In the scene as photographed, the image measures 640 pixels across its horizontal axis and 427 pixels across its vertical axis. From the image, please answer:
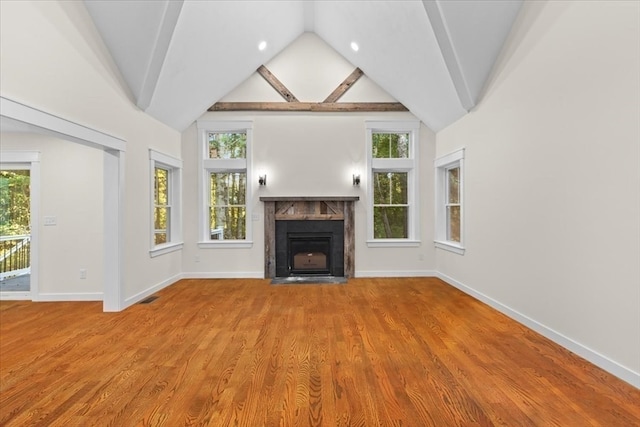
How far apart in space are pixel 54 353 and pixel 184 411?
171cm

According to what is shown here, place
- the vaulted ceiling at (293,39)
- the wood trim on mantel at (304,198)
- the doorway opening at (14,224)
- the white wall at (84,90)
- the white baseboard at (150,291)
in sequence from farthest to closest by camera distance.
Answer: the wood trim on mantel at (304,198) → the doorway opening at (14,224) → the white baseboard at (150,291) → the vaulted ceiling at (293,39) → the white wall at (84,90)

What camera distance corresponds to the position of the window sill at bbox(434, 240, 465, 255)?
16.9ft

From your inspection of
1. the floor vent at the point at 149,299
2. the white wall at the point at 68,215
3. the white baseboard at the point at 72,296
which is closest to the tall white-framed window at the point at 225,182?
the floor vent at the point at 149,299

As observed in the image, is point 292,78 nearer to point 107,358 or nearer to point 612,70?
point 612,70

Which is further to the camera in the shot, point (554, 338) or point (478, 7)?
point (478, 7)

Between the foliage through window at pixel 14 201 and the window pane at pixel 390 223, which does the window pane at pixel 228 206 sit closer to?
the window pane at pixel 390 223

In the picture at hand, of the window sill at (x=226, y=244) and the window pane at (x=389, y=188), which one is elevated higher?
the window pane at (x=389, y=188)

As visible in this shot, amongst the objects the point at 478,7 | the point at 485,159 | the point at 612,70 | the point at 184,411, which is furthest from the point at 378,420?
the point at 478,7

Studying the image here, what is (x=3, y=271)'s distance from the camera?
5.51 m

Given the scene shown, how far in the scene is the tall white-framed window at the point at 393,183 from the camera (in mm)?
6195

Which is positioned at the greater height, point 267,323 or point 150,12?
point 150,12

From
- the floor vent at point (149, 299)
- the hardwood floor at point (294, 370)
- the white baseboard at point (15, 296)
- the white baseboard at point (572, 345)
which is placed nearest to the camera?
the hardwood floor at point (294, 370)

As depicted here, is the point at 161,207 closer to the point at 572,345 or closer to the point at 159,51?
the point at 159,51

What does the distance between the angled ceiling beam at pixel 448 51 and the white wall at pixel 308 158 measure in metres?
1.65
